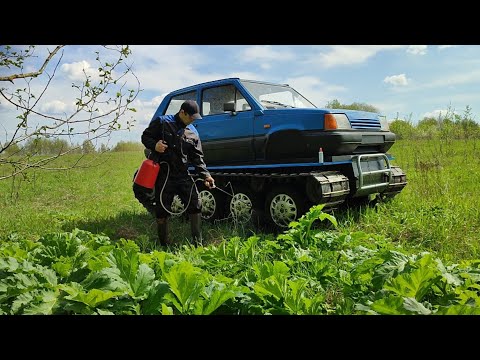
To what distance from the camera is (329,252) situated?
11.6 ft

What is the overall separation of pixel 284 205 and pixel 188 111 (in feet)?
6.05

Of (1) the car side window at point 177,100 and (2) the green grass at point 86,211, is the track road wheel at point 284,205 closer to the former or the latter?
(2) the green grass at point 86,211

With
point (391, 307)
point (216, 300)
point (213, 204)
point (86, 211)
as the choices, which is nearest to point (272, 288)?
point (216, 300)

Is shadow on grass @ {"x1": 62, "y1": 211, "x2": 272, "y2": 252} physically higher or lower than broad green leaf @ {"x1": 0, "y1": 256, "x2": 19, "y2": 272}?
lower

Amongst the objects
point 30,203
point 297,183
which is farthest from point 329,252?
point 30,203

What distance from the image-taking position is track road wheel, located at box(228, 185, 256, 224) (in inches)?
249

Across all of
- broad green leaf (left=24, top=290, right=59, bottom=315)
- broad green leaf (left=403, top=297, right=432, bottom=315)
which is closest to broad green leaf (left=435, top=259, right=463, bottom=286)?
broad green leaf (left=403, top=297, right=432, bottom=315)

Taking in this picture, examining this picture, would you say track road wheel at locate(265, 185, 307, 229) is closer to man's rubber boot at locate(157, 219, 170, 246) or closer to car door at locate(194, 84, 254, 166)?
car door at locate(194, 84, 254, 166)

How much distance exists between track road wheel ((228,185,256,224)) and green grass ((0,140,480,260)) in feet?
0.63

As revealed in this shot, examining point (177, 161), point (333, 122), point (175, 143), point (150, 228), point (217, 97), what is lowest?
point (150, 228)

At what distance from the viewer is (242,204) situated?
251 inches

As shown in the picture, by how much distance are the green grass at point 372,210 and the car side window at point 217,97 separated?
1.39 meters

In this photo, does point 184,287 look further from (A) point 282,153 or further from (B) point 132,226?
(B) point 132,226

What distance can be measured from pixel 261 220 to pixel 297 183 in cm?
86
